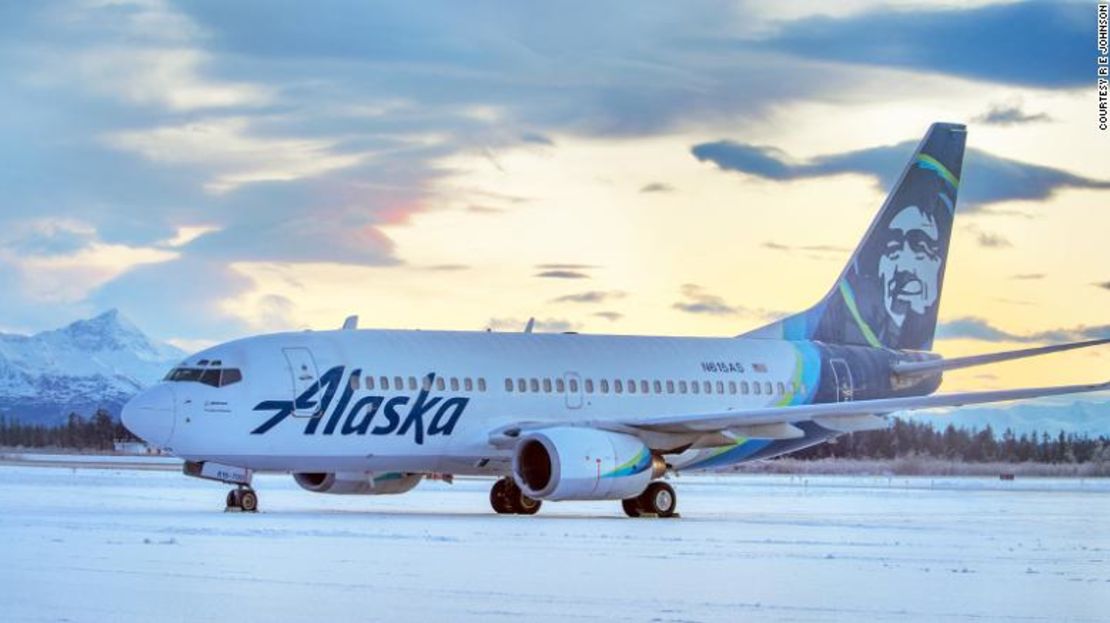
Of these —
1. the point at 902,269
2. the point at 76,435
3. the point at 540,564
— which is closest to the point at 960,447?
A: the point at 902,269

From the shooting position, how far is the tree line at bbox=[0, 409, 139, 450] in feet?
474

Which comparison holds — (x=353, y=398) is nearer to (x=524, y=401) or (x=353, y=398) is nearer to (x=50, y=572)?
(x=524, y=401)

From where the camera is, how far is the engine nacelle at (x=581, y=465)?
31344 mm

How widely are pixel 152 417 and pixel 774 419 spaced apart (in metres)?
10.8

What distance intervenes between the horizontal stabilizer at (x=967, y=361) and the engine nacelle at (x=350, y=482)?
11.6 metres

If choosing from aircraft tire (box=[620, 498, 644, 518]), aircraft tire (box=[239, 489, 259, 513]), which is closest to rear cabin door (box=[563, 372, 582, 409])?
aircraft tire (box=[620, 498, 644, 518])

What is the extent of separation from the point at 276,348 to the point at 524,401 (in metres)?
4.92

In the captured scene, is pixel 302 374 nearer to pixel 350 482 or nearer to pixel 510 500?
pixel 350 482

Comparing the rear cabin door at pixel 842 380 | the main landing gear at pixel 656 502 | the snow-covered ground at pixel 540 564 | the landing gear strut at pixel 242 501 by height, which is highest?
the rear cabin door at pixel 842 380

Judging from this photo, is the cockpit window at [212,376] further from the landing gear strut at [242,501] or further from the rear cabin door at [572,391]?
the rear cabin door at [572,391]

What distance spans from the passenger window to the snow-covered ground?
2285 mm

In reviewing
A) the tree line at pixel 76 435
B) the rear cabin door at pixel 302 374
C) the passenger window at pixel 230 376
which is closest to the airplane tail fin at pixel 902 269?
the rear cabin door at pixel 302 374

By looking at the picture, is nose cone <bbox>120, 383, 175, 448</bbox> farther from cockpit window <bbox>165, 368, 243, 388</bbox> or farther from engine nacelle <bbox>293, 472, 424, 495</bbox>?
engine nacelle <bbox>293, 472, 424, 495</bbox>

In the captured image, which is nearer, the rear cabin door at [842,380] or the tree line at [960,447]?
the rear cabin door at [842,380]
